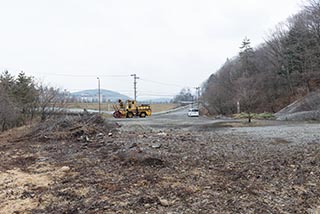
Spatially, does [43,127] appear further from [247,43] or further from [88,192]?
[247,43]

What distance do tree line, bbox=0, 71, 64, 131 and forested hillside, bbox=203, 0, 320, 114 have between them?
18.8 m

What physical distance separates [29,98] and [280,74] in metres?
27.7

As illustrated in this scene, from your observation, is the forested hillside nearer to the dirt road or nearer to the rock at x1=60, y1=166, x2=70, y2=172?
the dirt road

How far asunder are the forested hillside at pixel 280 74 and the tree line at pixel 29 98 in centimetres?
1881

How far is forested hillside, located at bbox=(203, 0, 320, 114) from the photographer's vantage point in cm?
3056

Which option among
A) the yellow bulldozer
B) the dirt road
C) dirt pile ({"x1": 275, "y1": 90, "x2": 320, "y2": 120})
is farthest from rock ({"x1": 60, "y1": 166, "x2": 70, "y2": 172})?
the yellow bulldozer

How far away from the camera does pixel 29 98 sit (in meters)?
21.4

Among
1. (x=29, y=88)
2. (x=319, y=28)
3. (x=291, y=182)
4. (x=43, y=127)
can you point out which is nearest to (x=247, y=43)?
(x=319, y=28)

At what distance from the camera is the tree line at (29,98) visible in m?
20.0

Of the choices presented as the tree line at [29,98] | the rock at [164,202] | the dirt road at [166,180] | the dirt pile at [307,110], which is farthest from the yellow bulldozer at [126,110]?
the rock at [164,202]

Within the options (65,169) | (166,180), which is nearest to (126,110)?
(65,169)

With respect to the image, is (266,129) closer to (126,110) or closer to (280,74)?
(126,110)

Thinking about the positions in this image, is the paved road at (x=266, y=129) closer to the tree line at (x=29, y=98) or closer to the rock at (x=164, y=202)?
the tree line at (x=29, y=98)

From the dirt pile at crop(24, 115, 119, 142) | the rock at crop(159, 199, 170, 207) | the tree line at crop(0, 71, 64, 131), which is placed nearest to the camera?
the rock at crop(159, 199, 170, 207)
